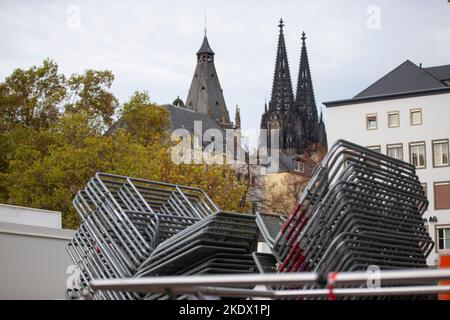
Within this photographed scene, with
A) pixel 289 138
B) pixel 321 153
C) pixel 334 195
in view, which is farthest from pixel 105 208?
pixel 289 138

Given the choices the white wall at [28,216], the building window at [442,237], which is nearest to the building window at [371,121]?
the building window at [442,237]

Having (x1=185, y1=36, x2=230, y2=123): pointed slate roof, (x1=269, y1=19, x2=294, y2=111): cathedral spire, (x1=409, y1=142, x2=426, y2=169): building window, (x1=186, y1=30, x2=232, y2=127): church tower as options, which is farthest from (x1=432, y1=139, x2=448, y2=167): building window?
(x1=269, y1=19, x2=294, y2=111): cathedral spire

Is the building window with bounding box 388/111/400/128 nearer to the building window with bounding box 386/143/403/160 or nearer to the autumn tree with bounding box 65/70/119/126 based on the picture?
the building window with bounding box 386/143/403/160

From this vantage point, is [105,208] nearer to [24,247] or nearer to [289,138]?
[24,247]

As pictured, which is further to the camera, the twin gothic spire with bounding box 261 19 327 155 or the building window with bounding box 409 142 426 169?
the twin gothic spire with bounding box 261 19 327 155

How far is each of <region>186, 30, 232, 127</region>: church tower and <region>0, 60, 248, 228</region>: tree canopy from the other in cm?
8315

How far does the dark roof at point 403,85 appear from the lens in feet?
205

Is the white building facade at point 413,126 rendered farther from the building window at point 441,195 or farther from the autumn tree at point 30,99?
the autumn tree at point 30,99

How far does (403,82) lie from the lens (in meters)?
65.4

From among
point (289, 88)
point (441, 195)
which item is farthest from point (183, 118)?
point (441, 195)

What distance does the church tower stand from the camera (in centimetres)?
15150

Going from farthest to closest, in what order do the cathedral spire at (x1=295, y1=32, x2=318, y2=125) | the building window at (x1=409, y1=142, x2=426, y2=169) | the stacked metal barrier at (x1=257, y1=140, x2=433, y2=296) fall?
the cathedral spire at (x1=295, y1=32, x2=318, y2=125), the building window at (x1=409, y1=142, x2=426, y2=169), the stacked metal barrier at (x1=257, y1=140, x2=433, y2=296)

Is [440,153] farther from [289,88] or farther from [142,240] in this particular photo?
[289,88]

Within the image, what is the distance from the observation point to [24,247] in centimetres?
2467
